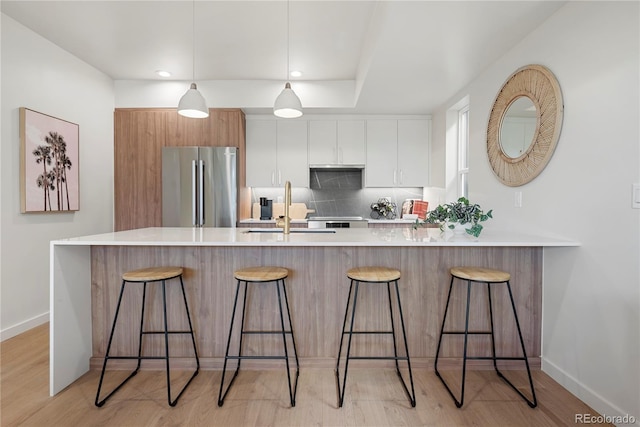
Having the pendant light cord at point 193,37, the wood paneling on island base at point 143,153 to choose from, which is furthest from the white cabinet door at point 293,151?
the pendant light cord at point 193,37

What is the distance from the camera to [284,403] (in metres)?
1.85

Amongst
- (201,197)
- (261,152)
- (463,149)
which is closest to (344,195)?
(261,152)

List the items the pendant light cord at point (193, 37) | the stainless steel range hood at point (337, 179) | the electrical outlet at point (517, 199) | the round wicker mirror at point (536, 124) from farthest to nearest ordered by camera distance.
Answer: the stainless steel range hood at point (337, 179), the pendant light cord at point (193, 37), the electrical outlet at point (517, 199), the round wicker mirror at point (536, 124)

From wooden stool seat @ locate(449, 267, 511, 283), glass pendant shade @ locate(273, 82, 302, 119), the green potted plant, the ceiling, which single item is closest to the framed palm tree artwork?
the ceiling

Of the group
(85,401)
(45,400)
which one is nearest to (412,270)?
(85,401)

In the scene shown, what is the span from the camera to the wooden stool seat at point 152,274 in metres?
1.87

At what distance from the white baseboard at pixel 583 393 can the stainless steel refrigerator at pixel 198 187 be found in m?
3.27

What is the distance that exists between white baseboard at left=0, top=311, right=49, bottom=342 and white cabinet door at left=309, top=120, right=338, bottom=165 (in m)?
3.36

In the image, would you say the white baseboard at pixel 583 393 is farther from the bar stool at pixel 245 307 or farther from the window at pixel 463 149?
the window at pixel 463 149

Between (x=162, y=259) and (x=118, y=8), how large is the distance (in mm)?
2069

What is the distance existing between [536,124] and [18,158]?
13.7 feet

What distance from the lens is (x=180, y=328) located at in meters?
2.22

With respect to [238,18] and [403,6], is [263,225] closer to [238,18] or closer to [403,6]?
[238,18]

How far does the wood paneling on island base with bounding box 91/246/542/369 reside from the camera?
2.21 m
